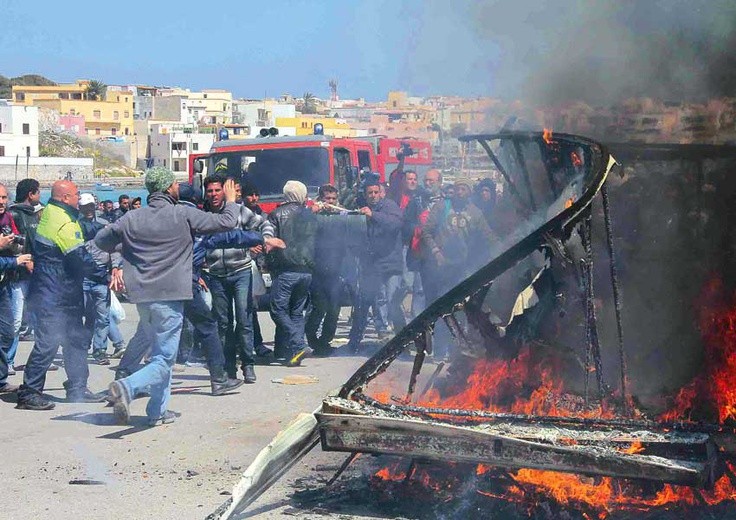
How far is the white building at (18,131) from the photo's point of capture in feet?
287

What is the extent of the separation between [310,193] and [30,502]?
383 inches

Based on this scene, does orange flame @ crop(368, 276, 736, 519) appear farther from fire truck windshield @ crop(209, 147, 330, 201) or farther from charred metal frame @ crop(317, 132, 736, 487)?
→ fire truck windshield @ crop(209, 147, 330, 201)

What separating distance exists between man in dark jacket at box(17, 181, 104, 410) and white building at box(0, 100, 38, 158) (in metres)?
82.7

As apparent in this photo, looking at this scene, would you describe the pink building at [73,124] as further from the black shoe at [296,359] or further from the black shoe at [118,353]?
the black shoe at [296,359]

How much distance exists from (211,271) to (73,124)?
107 metres

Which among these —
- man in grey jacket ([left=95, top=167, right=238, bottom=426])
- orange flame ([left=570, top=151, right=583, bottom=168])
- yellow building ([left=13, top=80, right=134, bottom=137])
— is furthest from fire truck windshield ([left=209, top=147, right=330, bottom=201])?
yellow building ([left=13, top=80, right=134, bottom=137])

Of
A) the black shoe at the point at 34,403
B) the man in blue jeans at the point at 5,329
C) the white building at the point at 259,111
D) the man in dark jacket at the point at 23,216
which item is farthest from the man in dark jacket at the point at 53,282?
the white building at the point at 259,111

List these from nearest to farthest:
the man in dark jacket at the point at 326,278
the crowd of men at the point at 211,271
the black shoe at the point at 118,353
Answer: the crowd of men at the point at 211,271 → the man in dark jacket at the point at 326,278 → the black shoe at the point at 118,353

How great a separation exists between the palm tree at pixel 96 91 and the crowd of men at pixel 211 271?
412ft

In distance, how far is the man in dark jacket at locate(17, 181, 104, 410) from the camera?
7.83m

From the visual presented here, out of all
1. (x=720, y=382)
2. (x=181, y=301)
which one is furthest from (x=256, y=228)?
(x=720, y=382)

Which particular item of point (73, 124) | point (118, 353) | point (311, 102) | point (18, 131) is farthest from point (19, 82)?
point (118, 353)

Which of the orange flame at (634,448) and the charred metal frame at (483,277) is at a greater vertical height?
the charred metal frame at (483,277)

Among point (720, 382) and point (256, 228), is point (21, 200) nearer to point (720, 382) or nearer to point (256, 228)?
point (256, 228)
